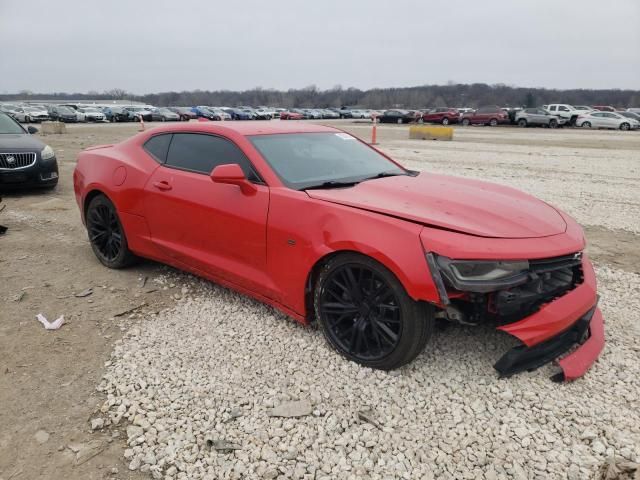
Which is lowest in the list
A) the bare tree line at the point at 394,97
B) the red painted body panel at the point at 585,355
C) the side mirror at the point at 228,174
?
the red painted body panel at the point at 585,355

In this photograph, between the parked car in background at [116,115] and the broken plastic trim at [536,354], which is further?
the parked car in background at [116,115]

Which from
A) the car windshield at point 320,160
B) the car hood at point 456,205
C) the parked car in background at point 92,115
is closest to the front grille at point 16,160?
the car windshield at point 320,160

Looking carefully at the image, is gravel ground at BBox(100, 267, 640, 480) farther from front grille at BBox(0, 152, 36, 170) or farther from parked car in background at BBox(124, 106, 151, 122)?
parked car in background at BBox(124, 106, 151, 122)

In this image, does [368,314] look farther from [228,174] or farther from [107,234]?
[107,234]

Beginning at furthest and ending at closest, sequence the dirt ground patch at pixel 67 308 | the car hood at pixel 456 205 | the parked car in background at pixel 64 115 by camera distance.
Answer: the parked car in background at pixel 64 115 → the car hood at pixel 456 205 → the dirt ground patch at pixel 67 308

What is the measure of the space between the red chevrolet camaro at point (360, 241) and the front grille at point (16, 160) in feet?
16.9

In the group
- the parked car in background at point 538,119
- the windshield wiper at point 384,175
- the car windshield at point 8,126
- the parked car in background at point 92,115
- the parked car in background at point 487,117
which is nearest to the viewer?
the windshield wiper at point 384,175

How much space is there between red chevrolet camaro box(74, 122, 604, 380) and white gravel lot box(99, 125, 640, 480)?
20 centimetres

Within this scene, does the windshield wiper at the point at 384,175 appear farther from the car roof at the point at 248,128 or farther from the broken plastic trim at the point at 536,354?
the broken plastic trim at the point at 536,354

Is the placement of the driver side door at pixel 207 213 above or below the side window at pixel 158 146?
below

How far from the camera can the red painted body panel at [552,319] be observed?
2695 millimetres

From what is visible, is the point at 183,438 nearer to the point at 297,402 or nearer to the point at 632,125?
the point at 297,402

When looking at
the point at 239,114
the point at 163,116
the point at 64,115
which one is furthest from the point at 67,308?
the point at 239,114

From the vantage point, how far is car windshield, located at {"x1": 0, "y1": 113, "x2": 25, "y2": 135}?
9156 mm
